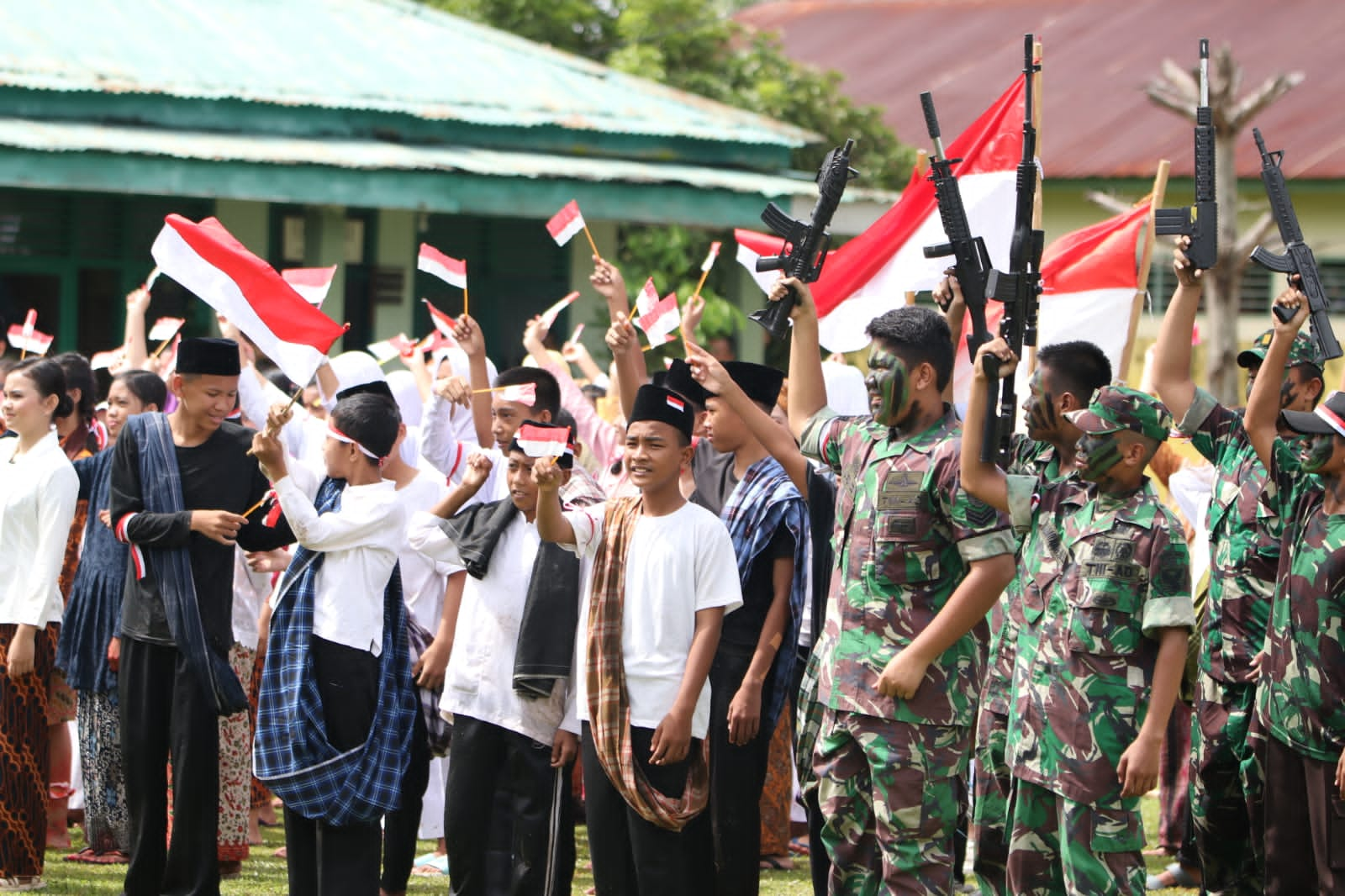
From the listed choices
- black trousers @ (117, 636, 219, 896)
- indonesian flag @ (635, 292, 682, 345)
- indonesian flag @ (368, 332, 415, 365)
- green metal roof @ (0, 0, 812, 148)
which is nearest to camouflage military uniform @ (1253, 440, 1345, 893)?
indonesian flag @ (635, 292, 682, 345)

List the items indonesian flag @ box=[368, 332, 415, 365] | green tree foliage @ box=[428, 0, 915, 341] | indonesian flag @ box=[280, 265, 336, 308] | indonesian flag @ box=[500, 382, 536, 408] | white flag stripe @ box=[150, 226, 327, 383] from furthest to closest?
green tree foliage @ box=[428, 0, 915, 341] → indonesian flag @ box=[368, 332, 415, 365] → indonesian flag @ box=[280, 265, 336, 308] → white flag stripe @ box=[150, 226, 327, 383] → indonesian flag @ box=[500, 382, 536, 408]

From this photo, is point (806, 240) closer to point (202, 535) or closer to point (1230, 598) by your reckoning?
point (1230, 598)

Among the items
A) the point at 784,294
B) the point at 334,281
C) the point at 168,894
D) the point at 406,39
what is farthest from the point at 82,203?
the point at 784,294

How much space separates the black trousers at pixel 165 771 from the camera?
666cm

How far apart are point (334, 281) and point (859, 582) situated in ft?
34.8

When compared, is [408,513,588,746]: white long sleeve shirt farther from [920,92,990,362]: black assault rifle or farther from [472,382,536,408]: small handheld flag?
[920,92,990,362]: black assault rifle

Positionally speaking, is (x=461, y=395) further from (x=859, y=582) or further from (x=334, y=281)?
(x=334, y=281)

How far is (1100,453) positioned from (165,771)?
3.59 m

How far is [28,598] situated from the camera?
719 centimetres

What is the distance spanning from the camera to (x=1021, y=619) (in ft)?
18.9

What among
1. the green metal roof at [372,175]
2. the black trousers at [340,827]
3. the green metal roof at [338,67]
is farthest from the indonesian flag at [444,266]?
the green metal roof at [338,67]

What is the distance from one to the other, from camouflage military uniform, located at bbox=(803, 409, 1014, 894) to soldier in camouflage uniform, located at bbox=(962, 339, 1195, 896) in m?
0.20

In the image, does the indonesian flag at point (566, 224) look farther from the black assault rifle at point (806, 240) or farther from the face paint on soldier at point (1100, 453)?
the face paint on soldier at point (1100, 453)

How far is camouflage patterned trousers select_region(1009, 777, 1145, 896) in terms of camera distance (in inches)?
210
